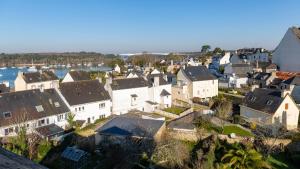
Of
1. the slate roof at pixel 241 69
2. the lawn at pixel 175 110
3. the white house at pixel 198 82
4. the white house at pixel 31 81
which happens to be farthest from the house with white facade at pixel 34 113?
the slate roof at pixel 241 69

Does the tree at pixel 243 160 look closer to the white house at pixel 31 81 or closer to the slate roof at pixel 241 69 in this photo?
the white house at pixel 31 81

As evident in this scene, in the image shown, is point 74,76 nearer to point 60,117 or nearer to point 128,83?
point 128,83

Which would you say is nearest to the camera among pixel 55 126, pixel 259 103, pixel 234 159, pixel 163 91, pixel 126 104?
pixel 234 159

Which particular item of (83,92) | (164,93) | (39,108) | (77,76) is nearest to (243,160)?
(39,108)

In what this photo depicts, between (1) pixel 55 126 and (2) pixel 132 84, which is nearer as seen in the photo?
(1) pixel 55 126

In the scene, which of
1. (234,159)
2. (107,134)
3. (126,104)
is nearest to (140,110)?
(126,104)

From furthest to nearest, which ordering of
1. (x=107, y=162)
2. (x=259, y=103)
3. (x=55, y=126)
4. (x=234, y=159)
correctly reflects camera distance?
(x=259, y=103) < (x=55, y=126) < (x=107, y=162) < (x=234, y=159)

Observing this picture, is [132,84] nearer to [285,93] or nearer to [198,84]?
[198,84]
